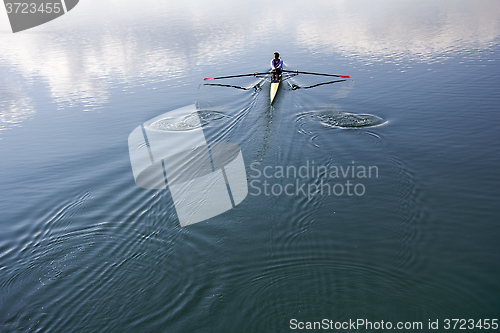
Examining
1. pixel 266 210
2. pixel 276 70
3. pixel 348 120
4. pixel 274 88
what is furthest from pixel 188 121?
pixel 266 210

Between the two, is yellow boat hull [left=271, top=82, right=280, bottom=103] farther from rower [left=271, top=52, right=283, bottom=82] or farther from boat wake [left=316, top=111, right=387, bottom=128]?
boat wake [left=316, top=111, right=387, bottom=128]

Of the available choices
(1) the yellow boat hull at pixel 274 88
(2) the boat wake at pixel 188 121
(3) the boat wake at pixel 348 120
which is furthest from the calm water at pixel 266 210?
(1) the yellow boat hull at pixel 274 88

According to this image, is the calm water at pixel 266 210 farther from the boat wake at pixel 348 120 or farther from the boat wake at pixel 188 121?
the boat wake at pixel 188 121

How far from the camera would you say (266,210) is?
1103cm

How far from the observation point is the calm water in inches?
316

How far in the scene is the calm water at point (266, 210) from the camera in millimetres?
8023

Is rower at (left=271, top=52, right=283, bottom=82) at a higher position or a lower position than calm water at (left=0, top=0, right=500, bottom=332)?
higher

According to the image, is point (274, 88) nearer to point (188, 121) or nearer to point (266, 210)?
point (188, 121)

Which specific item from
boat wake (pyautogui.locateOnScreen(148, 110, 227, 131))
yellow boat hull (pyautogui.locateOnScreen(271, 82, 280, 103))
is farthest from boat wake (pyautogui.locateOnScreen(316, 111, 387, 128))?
boat wake (pyautogui.locateOnScreen(148, 110, 227, 131))

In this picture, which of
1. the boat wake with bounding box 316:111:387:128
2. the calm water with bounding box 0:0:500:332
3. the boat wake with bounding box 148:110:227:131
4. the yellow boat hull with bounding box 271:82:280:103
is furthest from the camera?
the yellow boat hull with bounding box 271:82:280:103

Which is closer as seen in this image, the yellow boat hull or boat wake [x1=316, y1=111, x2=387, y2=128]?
boat wake [x1=316, y1=111, x2=387, y2=128]

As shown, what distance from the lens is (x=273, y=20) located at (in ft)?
173

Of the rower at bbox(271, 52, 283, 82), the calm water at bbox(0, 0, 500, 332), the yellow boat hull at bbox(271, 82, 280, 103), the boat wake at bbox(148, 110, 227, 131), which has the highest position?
the rower at bbox(271, 52, 283, 82)

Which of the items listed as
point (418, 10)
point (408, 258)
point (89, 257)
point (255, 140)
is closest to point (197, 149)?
point (255, 140)
